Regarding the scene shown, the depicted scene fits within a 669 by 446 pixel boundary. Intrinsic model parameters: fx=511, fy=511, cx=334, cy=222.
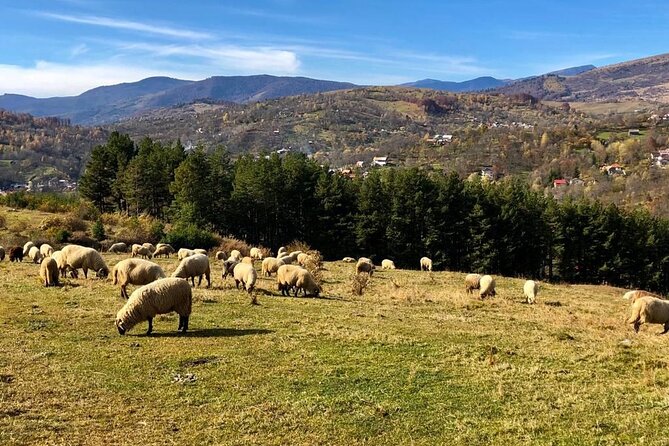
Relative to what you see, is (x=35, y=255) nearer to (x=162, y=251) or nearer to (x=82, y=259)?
(x=162, y=251)

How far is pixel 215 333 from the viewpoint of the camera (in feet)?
54.2

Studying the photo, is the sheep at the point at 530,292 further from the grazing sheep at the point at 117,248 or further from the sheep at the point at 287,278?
the grazing sheep at the point at 117,248

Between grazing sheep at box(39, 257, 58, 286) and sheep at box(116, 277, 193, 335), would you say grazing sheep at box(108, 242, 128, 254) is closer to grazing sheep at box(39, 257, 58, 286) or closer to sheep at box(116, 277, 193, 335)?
grazing sheep at box(39, 257, 58, 286)

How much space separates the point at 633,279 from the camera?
6397 centimetres

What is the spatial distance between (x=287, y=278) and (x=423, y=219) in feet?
132

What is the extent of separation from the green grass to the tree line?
42.1 meters

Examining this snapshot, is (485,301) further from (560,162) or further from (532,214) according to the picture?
(560,162)

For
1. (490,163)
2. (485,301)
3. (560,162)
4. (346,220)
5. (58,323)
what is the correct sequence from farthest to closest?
(490,163), (560,162), (346,220), (485,301), (58,323)

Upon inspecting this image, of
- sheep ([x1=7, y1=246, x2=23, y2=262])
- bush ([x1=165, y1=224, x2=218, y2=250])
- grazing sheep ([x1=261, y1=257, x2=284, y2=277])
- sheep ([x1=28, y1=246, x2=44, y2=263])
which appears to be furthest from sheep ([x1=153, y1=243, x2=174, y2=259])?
grazing sheep ([x1=261, y1=257, x2=284, y2=277])

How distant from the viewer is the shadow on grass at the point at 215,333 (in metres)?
16.1

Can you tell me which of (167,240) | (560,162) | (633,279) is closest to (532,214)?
(633,279)

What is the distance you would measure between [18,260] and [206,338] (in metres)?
28.2

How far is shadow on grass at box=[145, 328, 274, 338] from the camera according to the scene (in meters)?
16.1

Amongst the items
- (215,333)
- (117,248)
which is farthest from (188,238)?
(215,333)
